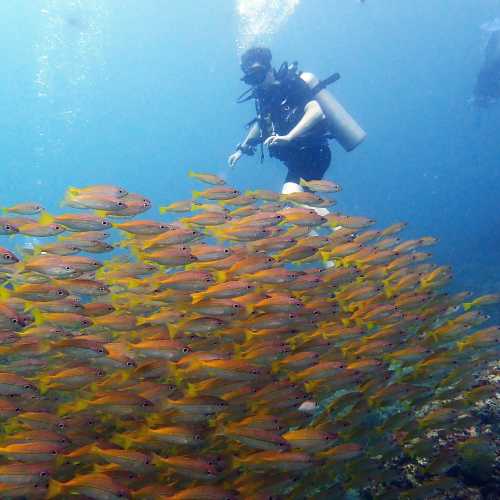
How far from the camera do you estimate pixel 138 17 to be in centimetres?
11538

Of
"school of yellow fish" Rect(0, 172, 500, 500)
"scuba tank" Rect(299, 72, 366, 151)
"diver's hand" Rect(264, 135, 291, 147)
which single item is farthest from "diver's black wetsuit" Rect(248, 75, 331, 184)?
"school of yellow fish" Rect(0, 172, 500, 500)

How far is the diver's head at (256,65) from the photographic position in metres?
9.20

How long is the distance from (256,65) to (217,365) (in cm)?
724

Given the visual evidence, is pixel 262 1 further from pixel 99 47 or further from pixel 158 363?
pixel 99 47

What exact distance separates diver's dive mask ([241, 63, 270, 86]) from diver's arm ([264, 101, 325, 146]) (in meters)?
1.15

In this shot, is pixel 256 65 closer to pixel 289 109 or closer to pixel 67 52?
pixel 289 109

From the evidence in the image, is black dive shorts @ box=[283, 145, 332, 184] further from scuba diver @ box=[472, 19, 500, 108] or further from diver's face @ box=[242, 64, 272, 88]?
scuba diver @ box=[472, 19, 500, 108]

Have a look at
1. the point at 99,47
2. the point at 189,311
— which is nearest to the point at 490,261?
the point at 189,311

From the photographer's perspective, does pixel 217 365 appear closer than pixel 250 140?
Yes

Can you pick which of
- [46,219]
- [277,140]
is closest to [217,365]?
[46,219]

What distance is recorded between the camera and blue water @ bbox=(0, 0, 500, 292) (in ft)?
356

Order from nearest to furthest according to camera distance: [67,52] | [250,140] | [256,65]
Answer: [256,65] < [250,140] < [67,52]

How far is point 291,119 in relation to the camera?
9.43 meters

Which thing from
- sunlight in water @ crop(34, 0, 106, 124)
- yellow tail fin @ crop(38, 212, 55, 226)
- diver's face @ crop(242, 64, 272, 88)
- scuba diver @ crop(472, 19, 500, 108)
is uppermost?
sunlight in water @ crop(34, 0, 106, 124)
